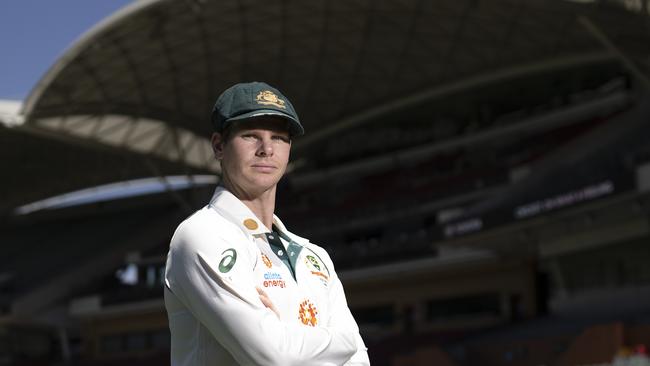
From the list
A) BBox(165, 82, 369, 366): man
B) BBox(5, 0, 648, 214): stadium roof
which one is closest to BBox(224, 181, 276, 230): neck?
BBox(165, 82, 369, 366): man

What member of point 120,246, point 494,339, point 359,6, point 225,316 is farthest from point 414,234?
point 225,316

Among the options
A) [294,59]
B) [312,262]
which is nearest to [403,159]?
[294,59]

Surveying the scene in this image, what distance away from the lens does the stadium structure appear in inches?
1399

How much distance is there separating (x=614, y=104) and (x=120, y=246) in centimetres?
3338

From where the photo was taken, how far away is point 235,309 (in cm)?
266

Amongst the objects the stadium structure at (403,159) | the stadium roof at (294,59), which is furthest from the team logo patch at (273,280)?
the stadium roof at (294,59)

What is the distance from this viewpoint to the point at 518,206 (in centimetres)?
3525

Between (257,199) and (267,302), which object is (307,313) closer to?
(267,302)

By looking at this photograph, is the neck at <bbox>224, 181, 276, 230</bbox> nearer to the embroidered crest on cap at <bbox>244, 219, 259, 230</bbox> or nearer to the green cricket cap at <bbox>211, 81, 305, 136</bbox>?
the embroidered crest on cap at <bbox>244, 219, 259, 230</bbox>

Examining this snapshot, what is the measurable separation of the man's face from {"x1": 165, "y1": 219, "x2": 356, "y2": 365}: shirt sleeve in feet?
0.81

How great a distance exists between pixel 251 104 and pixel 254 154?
0.61 ft

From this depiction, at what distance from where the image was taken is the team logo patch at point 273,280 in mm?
2867

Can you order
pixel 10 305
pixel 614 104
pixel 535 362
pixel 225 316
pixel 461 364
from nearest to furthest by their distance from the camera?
pixel 225 316
pixel 535 362
pixel 461 364
pixel 614 104
pixel 10 305

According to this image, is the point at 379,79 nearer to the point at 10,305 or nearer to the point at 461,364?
the point at 461,364
